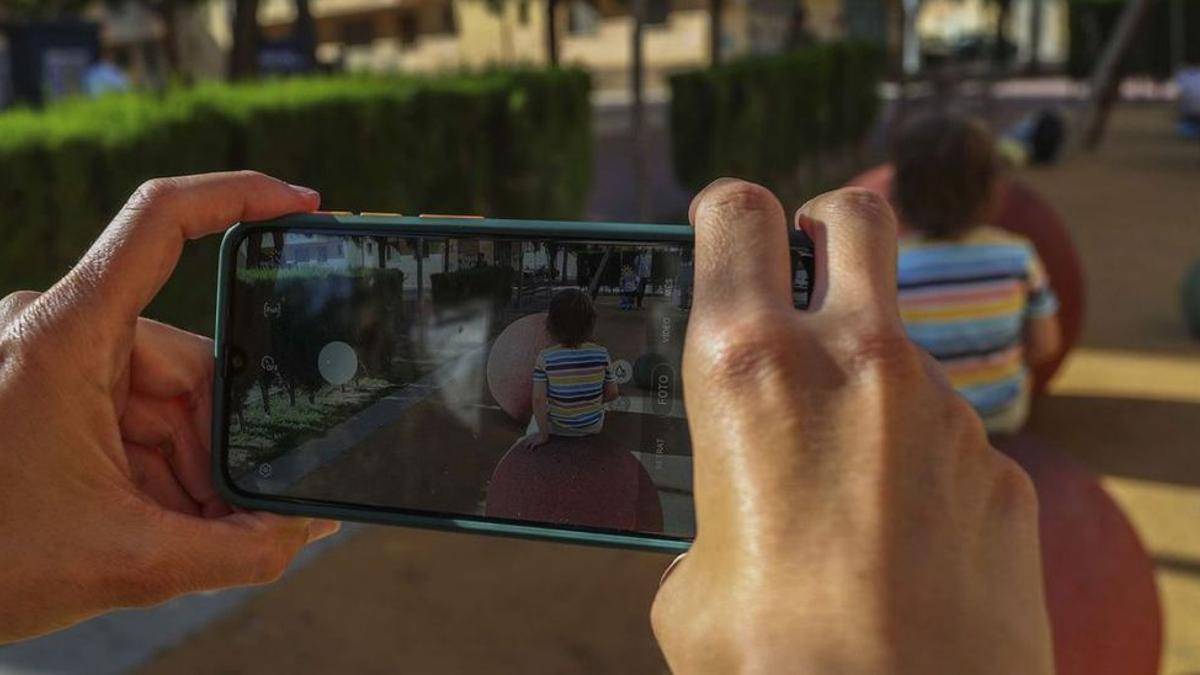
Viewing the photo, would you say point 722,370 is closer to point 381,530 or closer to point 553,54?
point 381,530

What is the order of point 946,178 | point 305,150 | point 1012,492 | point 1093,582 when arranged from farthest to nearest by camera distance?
point 305,150, point 946,178, point 1093,582, point 1012,492

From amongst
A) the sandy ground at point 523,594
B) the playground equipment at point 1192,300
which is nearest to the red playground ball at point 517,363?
the sandy ground at point 523,594

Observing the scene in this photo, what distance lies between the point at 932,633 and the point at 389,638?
3271 mm

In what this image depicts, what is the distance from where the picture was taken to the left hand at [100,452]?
144 centimetres

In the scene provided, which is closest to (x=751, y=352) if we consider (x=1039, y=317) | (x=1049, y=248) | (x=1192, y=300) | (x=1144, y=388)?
(x=1039, y=317)

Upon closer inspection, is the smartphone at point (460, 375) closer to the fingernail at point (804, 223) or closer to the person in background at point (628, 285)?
the person in background at point (628, 285)

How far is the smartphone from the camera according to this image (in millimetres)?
1439

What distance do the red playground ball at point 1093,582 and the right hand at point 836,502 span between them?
208cm

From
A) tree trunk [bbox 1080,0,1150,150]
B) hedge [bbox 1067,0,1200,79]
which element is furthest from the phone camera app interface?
hedge [bbox 1067,0,1200,79]

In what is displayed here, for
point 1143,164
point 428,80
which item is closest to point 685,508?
point 428,80

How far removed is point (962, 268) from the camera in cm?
407

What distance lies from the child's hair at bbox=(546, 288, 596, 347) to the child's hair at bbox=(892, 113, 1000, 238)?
2849 millimetres

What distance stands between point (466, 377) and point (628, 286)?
26 centimetres

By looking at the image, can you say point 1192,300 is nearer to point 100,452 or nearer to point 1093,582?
point 1093,582
